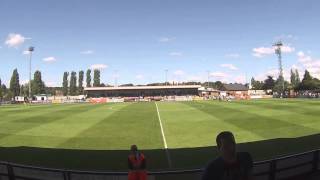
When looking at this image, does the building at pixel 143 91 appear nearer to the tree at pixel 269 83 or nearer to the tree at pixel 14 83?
the tree at pixel 14 83

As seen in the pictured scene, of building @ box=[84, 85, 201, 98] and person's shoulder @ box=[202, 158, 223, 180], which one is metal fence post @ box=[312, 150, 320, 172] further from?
building @ box=[84, 85, 201, 98]

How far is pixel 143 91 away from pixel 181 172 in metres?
182

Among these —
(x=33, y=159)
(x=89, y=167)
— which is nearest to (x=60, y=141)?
(x=33, y=159)

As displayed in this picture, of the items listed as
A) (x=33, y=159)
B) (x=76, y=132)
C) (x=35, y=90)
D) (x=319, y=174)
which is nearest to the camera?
(x=319, y=174)

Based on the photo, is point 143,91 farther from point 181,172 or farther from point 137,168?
point 181,172

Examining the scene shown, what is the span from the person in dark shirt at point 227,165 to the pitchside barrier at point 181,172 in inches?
226

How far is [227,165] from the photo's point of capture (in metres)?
5.23

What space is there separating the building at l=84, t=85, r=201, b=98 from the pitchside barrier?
573ft

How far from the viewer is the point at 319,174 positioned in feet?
43.7

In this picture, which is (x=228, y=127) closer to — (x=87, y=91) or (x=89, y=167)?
(x=89, y=167)

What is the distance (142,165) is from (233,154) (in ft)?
22.3

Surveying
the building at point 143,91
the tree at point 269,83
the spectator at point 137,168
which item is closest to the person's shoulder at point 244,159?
the spectator at point 137,168

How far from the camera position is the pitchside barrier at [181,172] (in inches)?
443

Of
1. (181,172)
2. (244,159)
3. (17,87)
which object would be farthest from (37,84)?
(244,159)
